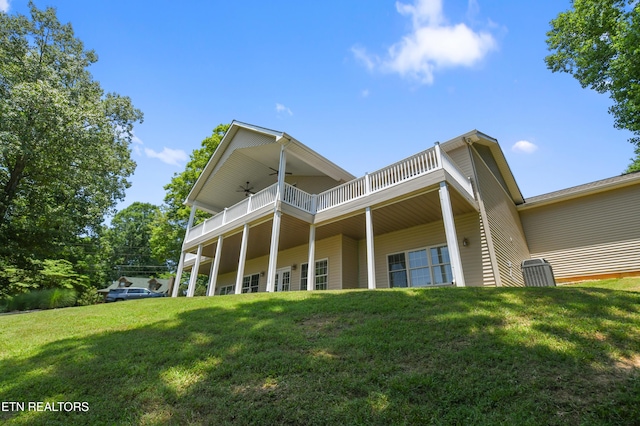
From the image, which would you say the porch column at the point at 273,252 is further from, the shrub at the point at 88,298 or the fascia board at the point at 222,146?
the shrub at the point at 88,298

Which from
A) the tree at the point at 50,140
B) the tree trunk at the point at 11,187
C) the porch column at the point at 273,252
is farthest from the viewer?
the tree trunk at the point at 11,187

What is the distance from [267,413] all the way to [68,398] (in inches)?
95.3

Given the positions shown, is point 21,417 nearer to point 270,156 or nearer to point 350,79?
point 350,79

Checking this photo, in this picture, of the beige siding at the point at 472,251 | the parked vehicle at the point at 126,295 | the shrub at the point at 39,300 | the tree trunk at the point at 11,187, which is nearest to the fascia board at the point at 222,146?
the beige siding at the point at 472,251

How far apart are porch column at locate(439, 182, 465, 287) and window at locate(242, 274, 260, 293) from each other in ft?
38.4

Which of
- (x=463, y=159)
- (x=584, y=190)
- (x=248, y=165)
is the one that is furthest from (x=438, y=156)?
(x=248, y=165)

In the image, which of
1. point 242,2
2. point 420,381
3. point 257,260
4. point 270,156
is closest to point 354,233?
point 270,156

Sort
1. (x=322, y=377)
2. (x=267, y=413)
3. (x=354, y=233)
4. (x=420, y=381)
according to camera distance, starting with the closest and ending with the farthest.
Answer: (x=267, y=413) → (x=420, y=381) → (x=322, y=377) → (x=354, y=233)

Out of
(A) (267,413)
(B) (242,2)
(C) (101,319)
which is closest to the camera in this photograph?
(A) (267,413)

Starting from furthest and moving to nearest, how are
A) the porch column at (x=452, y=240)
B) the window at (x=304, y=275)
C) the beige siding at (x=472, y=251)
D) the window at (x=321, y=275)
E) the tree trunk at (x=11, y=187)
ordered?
the tree trunk at (x=11, y=187), the window at (x=304, y=275), the window at (x=321, y=275), the beige siding at (x=472, y=251), the porch column at (x=452, y=240)

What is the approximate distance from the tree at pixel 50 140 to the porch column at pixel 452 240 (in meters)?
19.4

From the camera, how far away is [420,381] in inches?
115

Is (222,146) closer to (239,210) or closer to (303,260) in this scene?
(239,210)

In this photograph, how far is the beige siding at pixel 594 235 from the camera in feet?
36.2
